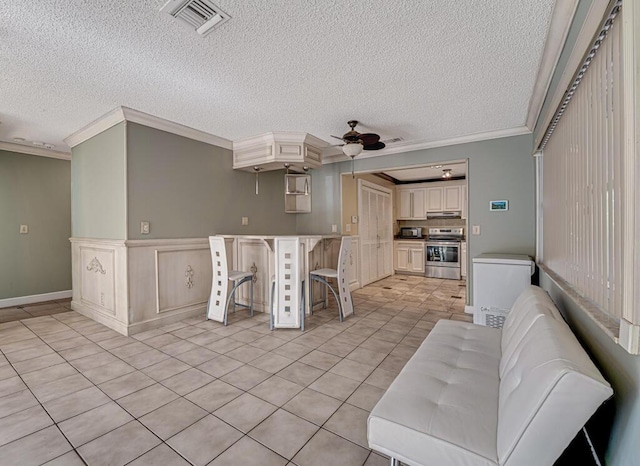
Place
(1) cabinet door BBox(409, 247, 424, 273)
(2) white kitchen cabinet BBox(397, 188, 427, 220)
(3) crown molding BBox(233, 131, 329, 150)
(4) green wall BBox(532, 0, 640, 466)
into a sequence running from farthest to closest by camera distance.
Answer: (2) white kitchen cabinet BBox(397, 188, 427, 220), (1) cabinet door BBox(409, 247, 424, 273), (3) crown molding BBox(233, 131, 329, 150), (4) green wall BBox(532, 0, 640, 466)

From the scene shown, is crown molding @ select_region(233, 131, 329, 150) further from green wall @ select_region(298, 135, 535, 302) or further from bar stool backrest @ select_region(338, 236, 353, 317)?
green wall @ select_region(298, 135, 535, 302)

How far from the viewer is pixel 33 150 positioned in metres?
4.66

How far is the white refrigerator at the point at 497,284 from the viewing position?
3.13m

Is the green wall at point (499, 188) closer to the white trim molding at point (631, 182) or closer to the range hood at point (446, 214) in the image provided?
the range hood at point (446, 214)

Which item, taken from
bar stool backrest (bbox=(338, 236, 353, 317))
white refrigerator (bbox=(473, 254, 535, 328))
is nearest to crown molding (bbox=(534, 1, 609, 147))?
white refrigerator (bbox=(473, 254, 535, 328))

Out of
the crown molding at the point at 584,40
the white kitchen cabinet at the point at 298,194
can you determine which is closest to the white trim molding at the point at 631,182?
the crown molding at the point at 584,40

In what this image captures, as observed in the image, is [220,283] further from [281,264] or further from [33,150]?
[33,150]

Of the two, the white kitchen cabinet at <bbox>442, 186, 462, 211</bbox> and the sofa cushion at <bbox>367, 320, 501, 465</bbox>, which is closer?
the sofa cushion at <bbox>367, 320, 501, 465</bbox>

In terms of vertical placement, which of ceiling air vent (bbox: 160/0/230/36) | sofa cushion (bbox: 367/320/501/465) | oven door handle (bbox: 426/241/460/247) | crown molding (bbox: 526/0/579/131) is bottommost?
sofa cushion (bbox: 367/320/501/465)

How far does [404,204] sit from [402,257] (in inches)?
56.0

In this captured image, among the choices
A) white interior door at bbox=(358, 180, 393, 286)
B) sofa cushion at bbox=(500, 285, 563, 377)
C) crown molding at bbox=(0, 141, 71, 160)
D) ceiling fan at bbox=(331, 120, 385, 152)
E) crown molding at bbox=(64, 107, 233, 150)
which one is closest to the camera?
sofa cushion at bbox=(500, 285, 563, 377)

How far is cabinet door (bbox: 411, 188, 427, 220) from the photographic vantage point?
7.52 m

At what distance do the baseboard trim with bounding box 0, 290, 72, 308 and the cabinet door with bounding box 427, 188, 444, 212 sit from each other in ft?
25.3

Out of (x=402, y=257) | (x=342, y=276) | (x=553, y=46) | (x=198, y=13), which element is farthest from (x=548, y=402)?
(x=402, y=257)
